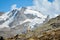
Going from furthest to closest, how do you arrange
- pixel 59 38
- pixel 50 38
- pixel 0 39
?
pixel 0 39 < pixel 50 38 < pixel 59 38

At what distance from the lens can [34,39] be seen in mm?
77188

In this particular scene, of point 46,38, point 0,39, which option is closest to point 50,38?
point 46,38

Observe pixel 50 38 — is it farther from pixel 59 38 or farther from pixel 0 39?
pixel 0 39

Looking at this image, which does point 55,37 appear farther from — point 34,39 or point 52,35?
point 34,39

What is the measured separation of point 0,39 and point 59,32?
26778mm

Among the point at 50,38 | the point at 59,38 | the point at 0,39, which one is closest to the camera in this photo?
the point at 59,38

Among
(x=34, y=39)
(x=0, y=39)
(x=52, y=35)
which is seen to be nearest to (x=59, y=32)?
(x=52, y=35)

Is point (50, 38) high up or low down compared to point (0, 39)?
down

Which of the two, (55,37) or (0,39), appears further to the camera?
(0,39)

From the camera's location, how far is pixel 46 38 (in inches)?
3029

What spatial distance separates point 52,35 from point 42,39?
4535mm

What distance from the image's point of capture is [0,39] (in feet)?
278

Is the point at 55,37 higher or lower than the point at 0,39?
lower

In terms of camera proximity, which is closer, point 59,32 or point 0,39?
point 59,32
